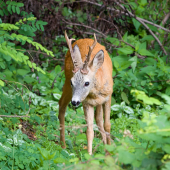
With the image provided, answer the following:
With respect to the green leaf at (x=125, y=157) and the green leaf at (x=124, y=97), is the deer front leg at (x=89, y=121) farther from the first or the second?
the green leaf at (x=125, y=157)

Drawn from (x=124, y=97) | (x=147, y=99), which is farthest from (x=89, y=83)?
(x=124, y=97)

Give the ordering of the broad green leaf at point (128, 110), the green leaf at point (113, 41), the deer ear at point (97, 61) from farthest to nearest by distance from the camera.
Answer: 1. the green leaf at point (113, 41)
2. the broad green leaf at point (128, 110)
3. the deer ear at point (97, 61)

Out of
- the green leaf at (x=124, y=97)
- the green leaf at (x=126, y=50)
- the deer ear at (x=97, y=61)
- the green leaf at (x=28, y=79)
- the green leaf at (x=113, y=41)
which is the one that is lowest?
the green leaf at (x=124, y=97)

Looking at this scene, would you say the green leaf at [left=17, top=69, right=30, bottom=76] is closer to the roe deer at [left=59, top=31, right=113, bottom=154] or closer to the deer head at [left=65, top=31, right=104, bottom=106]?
the roe deer at [left=59, top=31, right=113, bottom=154]

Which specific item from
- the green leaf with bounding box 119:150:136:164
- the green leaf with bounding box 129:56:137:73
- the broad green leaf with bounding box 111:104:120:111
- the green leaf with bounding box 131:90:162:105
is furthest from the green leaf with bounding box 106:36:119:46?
the green leaf with bounding box 119:150:136:164

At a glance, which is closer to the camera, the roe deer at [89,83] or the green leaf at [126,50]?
the roe deer at [89,83]

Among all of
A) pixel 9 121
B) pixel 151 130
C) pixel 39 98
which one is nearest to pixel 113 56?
pixel 39 98

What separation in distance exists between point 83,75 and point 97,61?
370 mm

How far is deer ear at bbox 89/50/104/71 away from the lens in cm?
453

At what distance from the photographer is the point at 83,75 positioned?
438 cm

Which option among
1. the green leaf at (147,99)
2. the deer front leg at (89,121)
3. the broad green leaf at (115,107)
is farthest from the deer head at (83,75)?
the broad green leaf at (115,107)

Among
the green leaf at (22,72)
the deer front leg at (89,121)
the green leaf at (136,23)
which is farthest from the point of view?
the green leaf at (136,23)

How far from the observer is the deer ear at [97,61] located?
4.53 metres

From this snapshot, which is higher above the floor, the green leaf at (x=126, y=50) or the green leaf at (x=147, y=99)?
the green leaf at (x=147, y=99)
